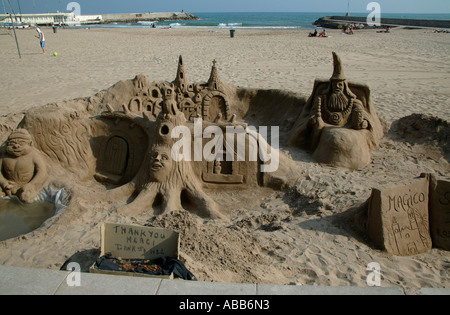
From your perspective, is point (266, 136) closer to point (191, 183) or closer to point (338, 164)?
point (338, 164)

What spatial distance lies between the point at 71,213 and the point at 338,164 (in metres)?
3.74

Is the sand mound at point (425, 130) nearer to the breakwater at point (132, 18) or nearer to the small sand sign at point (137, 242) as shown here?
the small sand sign at point (137, 242)

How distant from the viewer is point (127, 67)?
1314 centimetres

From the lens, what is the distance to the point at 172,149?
15.7ft

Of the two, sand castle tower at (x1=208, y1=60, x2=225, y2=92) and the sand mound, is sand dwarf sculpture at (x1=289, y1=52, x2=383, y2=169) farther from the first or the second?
sand castle tower at (x1=208, y1=60, x2=225, y2=92)

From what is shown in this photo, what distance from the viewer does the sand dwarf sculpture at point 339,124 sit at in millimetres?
5566

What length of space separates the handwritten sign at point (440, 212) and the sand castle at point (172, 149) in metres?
1.68

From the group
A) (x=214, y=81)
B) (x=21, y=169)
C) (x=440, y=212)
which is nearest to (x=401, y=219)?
(x=440, y=212)

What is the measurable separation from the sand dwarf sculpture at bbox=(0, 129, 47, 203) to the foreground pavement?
2793 millimetres

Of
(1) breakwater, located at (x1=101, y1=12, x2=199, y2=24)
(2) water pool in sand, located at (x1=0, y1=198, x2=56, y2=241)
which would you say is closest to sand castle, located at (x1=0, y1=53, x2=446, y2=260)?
(2) water pool in sand, located at (x1=0, y1=198, x2=56, y2=241)

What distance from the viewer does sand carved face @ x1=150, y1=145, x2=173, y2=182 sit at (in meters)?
4.69

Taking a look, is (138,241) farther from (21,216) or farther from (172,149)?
(21,216)

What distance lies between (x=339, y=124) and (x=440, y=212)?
2.53 meters
